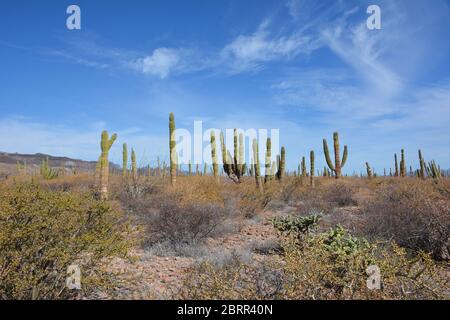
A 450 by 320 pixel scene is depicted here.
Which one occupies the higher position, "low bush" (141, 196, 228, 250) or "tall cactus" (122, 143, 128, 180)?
"tall cactus" (122, 143, 128, 180)

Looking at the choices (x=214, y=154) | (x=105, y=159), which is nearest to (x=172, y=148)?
(x=105, y=159)

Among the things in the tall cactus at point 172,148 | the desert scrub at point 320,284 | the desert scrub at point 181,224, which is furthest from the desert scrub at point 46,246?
the tall cactus at point 172,148

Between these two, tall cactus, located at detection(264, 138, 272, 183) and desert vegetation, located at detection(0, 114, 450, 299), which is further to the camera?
tall cactus, located at detection(264, 138, 272, 183)

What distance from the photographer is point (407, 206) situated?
805cm

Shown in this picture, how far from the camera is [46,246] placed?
3.76 meters

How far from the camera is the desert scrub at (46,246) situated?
3500 mm

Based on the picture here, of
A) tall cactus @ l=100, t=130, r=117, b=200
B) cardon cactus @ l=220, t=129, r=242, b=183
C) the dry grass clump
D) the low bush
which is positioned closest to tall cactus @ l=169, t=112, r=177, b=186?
tall cactus @ l=100, t=130, r=117, b=200

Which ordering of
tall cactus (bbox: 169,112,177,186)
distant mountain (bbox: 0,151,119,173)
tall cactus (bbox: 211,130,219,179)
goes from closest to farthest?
tall cactus (bbox: 169,112,177,186) < tall cactus (bbox: 211,130,219,179) < distant mountain (bbox: 0,151,119,173)

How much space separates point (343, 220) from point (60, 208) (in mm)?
7686

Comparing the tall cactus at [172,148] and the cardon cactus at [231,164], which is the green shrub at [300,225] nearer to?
the tall cactus at [172,148]

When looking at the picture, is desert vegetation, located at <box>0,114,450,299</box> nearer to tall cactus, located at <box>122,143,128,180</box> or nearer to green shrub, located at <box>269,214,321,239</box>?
green shrub, located at <box>269,214,321,239</box>

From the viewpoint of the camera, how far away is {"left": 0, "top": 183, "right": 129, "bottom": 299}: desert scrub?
138 inches

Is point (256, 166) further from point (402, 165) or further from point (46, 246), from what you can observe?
point (402, 165)
